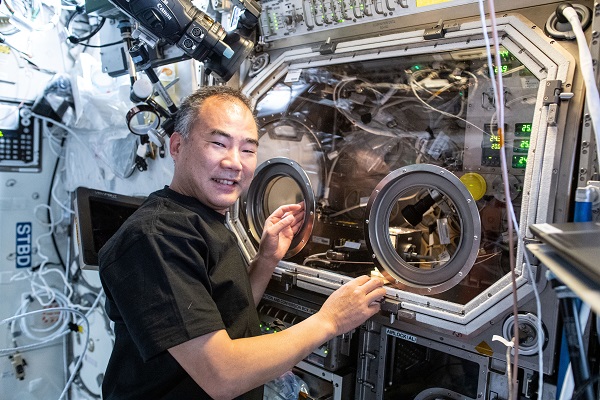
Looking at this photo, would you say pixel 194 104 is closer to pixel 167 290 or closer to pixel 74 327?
pixel 167 290

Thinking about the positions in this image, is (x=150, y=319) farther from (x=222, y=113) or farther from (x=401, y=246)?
(x=401, y=246)

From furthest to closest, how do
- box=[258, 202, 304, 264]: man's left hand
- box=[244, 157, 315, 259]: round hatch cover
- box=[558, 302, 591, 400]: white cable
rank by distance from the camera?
box=[244, 157, 315, 259]: round hatch cover < box=[258, 202, 304, 264]: man's left hand < box=[558, 302, 591, 400]: white cable

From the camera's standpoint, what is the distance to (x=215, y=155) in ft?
5.88

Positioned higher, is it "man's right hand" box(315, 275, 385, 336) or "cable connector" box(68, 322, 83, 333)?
"man's right hand" box(315, 275, 385, 336)

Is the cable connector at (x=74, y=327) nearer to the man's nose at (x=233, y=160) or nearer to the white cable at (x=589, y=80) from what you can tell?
the man's nose at (x=233, y=160)

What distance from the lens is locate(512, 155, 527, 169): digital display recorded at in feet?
5.97

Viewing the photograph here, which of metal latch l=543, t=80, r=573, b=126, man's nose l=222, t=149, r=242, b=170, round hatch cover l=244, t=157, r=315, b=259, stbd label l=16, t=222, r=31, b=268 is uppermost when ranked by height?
metal latch l=543, t=80, r=573, b=126

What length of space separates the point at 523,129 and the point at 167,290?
5.28ft

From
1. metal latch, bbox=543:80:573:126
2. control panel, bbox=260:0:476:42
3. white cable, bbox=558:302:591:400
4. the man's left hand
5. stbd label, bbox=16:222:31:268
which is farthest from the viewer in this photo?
stbd label, bbox=16:222:31:268

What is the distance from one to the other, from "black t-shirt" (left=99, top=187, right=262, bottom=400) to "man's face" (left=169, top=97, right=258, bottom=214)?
75 millimetres

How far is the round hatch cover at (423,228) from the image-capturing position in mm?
1949

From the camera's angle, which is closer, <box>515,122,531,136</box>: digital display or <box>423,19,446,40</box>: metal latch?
<box>515,122,531,136</box>: digital display

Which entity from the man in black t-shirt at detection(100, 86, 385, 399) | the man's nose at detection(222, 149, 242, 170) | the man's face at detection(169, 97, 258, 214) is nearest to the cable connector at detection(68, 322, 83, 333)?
the man in black t-shirt at detection(100, 86, 385, 399)

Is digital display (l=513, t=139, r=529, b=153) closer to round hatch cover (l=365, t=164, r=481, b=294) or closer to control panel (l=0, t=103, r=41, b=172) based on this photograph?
round hatch cover (l=365, t=164, r=481, b=294)
